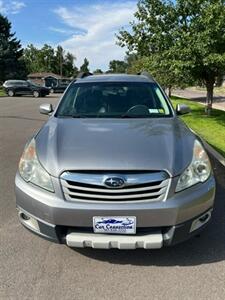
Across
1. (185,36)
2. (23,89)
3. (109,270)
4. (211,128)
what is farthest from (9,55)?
(109,270)

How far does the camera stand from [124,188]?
335cm

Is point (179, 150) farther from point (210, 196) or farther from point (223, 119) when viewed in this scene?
point (223, 119)

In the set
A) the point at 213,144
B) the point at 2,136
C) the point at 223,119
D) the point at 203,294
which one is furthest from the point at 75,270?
the point at 223,119

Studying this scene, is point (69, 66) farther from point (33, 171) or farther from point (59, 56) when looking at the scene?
point (33, 171)

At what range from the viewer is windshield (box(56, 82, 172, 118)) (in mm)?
5010

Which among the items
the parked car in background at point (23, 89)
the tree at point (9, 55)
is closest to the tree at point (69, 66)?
the tree at point (9, 55)

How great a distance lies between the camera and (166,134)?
13.4 ft

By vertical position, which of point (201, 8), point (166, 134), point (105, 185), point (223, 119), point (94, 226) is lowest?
point (223, 119)

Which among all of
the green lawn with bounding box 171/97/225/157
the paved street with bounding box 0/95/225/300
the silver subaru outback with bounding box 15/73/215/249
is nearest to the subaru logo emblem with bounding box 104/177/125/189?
the silver subaru outback with bounding box 15/73/215/249

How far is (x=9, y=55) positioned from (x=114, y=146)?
2198 inches

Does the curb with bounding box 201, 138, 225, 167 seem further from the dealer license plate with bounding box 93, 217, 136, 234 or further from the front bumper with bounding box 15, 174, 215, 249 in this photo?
the dealer license plate with bounding box 93, 217, 136, 234

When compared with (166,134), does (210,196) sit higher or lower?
lower

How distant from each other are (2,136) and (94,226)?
8.26m

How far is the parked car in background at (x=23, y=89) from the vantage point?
40.1m
